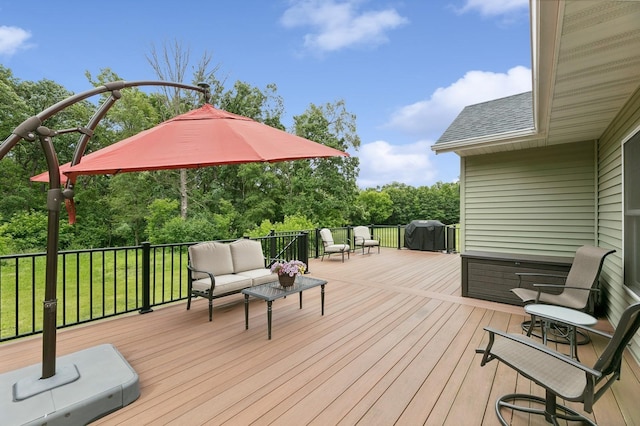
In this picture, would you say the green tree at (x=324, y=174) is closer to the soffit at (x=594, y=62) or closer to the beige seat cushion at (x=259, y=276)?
the beige seat cushion at (x=259, y=276)

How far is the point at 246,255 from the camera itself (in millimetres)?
4441

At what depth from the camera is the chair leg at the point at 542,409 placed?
6.00ft

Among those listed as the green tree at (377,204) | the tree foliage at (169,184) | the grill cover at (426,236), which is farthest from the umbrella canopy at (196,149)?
the green tree at (377,204)

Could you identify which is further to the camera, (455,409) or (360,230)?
(360,230)

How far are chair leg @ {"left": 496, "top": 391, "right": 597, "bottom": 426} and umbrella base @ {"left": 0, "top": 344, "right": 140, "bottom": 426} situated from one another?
2524mm

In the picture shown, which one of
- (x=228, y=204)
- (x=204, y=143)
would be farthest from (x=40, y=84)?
(x=204, y=143)

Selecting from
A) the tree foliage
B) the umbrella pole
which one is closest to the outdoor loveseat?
the umbrella pole

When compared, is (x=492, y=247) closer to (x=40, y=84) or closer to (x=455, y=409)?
(x=455, y=409)

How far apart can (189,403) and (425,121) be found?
20.5m

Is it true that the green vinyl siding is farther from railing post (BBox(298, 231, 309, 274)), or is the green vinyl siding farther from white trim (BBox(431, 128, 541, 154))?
railing post (BBox(298, 231, 309, 274))

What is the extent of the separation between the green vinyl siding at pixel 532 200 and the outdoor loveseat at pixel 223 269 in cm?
397

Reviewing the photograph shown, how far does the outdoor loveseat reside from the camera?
3689mm

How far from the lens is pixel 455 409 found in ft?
6.51

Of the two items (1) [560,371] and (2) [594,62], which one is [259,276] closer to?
(1) [560,371]
